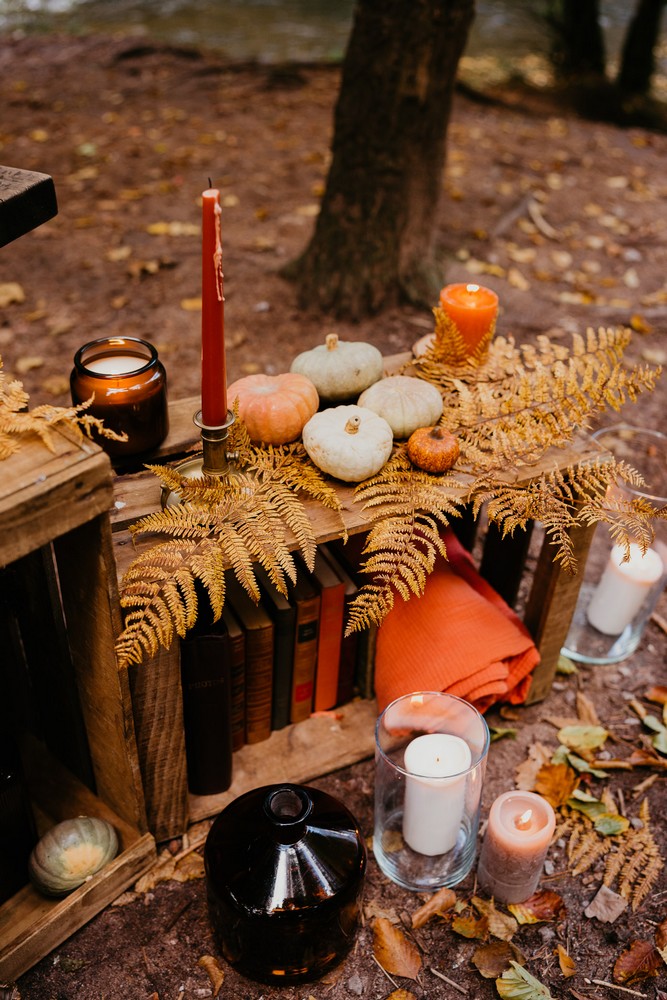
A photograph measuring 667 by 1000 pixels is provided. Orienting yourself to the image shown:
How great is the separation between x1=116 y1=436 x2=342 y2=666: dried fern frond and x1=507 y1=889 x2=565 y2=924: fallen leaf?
998mm

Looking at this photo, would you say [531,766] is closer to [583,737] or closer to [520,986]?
[583,737]

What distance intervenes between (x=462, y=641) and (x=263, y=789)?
66 centimetres

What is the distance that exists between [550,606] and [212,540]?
1094 mm

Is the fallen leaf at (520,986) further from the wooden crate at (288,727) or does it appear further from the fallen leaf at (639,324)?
the fallen leaf at (639,324)

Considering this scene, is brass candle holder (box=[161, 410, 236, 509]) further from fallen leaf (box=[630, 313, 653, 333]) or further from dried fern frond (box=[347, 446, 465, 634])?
fallen leaf (box=[630, 313, 653, 333])

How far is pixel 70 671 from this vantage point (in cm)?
186

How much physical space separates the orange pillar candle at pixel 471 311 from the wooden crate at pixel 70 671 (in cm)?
111

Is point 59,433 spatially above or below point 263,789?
above

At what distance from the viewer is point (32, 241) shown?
4.67 m

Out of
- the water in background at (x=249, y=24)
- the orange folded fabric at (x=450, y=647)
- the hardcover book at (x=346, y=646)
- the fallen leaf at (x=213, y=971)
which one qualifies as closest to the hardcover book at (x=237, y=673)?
the hardcover book at (x=346, y=646)

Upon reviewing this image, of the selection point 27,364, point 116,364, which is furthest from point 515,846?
point 27,364

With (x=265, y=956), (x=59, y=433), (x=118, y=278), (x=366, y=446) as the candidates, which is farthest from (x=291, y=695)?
(x=118, y=278)

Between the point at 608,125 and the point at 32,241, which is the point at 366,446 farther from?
the point at 608,125

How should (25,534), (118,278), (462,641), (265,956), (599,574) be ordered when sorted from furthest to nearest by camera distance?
(118,278) → (599,574) → (462,641) → (265,956) → (25,534)
